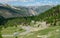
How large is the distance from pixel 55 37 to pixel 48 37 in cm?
791

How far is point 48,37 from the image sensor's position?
8200cm

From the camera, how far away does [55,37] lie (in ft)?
244

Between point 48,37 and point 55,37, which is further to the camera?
point 48,37
